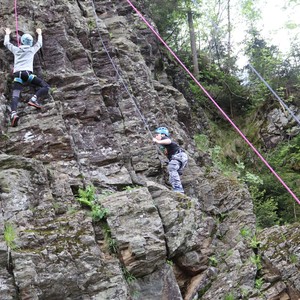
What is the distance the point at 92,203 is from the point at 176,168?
279cm

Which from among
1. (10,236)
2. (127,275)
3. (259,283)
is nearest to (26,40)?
(10,236)

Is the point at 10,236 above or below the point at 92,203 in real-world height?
below

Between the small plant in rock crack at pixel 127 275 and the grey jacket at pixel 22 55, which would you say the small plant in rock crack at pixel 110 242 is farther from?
the grey jacket at pixel 22 55

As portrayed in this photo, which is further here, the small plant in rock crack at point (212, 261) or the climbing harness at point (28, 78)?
the climbing harness at point (28, 78)

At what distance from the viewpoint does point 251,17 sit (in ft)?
92.6

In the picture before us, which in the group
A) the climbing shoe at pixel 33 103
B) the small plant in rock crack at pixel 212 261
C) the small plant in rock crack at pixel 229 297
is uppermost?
the climbing shoe at pixel 33 103

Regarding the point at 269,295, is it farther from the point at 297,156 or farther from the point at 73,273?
the point at 297,156

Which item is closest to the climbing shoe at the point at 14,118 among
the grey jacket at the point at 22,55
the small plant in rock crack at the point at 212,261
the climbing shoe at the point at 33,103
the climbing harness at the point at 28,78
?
the climbing shoe at the point at 33,103

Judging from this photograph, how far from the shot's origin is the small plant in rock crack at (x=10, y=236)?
6.00 m

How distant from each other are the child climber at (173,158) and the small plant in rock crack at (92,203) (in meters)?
2.25

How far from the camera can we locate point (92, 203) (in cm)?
737

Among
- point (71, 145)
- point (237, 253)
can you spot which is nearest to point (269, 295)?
point (237, 253)

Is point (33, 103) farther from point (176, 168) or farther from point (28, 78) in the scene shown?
point (176, 168)

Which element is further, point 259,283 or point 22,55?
point 22,55
